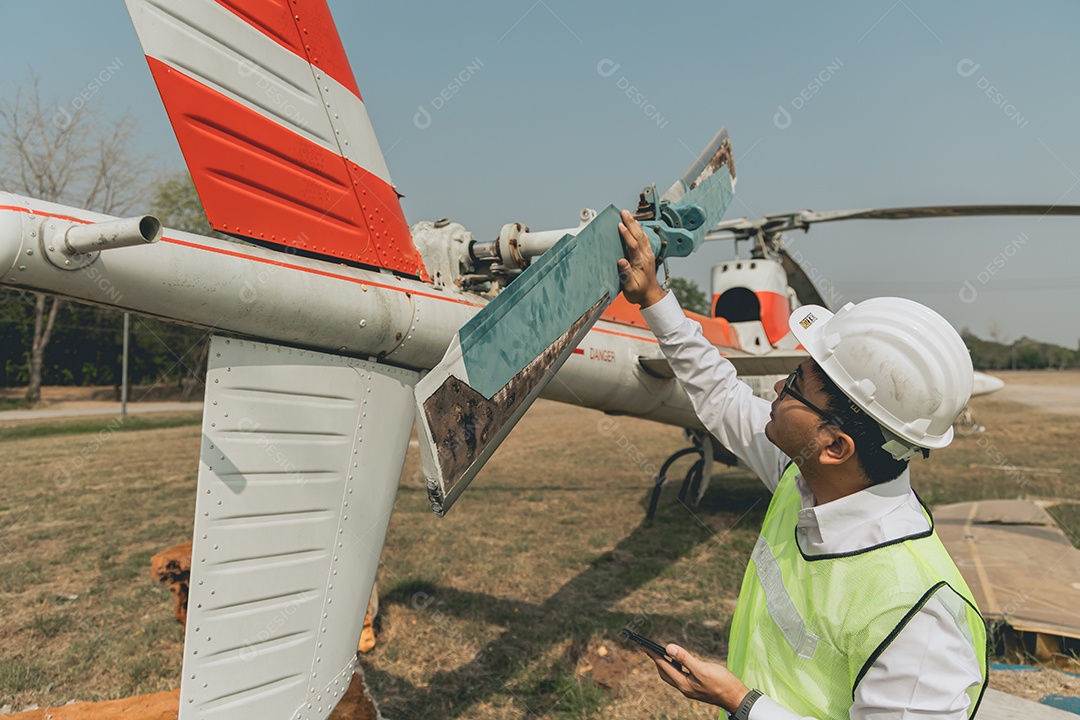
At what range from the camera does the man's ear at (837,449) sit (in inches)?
69.2

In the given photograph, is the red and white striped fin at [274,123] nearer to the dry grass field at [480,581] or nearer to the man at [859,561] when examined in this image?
the dry grass field at [480,581]

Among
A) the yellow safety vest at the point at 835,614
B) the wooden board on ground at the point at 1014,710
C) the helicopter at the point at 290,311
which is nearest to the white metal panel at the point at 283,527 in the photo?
the helicopter at the point at 290,311

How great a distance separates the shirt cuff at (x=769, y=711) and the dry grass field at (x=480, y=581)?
66.9 inches

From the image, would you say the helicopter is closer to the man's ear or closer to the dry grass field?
the dry grass field

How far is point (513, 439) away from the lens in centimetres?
1872

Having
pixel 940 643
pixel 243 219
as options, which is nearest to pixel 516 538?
pixel 243 219

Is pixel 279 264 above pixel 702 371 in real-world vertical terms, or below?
above

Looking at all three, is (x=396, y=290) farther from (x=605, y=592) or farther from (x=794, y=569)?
(x=605, y=592)

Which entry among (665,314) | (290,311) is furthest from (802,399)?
(290,311)

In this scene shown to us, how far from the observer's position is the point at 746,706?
1.61 meters

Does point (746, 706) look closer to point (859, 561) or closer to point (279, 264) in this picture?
point (859, 561)

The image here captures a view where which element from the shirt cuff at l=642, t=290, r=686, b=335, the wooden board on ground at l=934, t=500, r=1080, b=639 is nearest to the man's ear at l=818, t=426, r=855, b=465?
the shirt cuff at l=642, t=290, r=686, b=335

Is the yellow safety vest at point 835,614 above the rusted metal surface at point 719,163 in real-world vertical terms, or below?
below

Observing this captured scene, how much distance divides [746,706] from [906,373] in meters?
0.95
